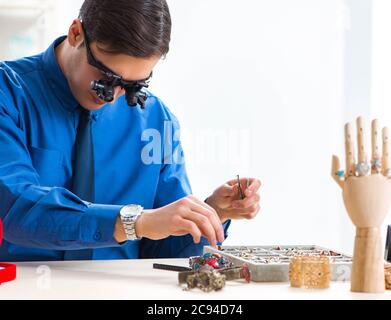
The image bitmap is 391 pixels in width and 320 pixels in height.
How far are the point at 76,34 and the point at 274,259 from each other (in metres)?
0.73

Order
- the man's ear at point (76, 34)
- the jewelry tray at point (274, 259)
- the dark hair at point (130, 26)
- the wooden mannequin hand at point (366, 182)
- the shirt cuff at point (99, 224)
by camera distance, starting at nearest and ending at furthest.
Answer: the wooden mannequin hand at point (366, 182) < the jewelry tray at point (274, 259) < the shirt cuff at point (99, 224) < the dark hair at point (130, 26) < the man's ear at point (76, 34)

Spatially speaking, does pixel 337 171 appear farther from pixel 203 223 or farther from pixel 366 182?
pixel 203 223

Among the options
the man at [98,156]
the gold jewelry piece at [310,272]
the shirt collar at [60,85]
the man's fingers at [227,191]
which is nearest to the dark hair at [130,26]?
the man at [98,156]

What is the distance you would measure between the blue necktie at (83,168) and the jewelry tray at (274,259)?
42cm

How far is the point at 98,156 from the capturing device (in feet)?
6.23

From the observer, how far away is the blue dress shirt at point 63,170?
1.48m

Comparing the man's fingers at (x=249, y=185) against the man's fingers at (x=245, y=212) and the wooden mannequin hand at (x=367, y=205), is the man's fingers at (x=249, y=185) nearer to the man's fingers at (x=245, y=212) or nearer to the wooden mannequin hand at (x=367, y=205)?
the man's fingers at (x=245, y=212)

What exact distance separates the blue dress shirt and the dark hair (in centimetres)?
22

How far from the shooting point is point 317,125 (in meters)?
3.80

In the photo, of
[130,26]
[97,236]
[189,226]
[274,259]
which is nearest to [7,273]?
[97,236]

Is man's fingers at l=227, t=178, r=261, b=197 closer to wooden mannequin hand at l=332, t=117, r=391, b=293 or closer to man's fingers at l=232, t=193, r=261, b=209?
man's fingers at l=232, t=193, r=261, b=209

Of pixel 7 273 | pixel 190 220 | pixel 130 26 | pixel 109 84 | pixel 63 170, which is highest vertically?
pixel 130 26

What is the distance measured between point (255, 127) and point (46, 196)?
2.34 m
